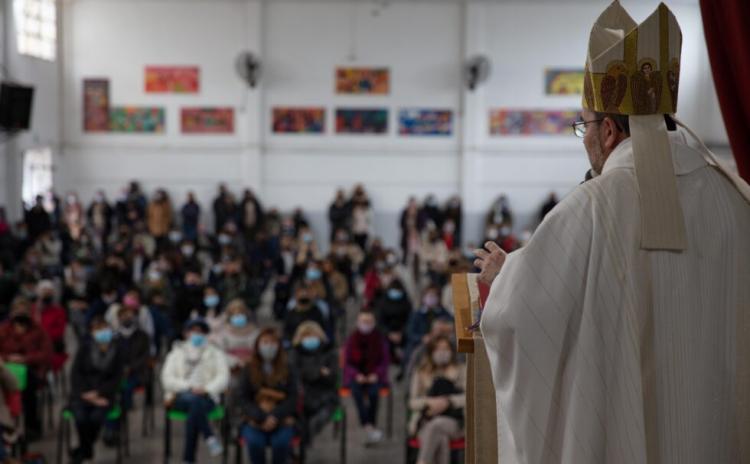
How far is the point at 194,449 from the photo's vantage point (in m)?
9.40

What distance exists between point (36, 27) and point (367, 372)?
16.2 m

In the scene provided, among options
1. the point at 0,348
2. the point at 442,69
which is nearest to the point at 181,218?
the point at 442,69

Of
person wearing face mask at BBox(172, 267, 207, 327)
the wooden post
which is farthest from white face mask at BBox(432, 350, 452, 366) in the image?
the wooden post

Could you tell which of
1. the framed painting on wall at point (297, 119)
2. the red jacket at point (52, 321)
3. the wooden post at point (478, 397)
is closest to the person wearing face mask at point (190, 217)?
the framed painting on wall at point (297, 119)

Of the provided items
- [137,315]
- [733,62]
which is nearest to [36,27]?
[137,315]

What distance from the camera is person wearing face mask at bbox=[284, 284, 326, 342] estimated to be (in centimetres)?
1178

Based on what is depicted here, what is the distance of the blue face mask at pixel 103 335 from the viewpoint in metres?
10.1

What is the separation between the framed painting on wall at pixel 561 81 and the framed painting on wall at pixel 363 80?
4.22m

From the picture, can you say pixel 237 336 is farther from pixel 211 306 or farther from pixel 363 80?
pixel 363 80

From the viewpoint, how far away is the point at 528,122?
24.6 m

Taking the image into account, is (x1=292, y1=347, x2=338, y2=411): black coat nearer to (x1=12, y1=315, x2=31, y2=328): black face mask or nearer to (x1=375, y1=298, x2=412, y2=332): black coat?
(x1=375, y1=298, x2=412, y2=332): black coat

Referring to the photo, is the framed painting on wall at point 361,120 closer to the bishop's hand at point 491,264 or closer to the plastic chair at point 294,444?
the plastic chair at point 294,444

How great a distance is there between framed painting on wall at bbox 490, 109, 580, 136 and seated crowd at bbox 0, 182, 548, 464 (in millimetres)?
5901

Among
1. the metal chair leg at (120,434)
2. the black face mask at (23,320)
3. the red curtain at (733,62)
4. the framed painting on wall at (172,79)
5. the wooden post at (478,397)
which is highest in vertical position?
the framed painting on wall at (172,79)
